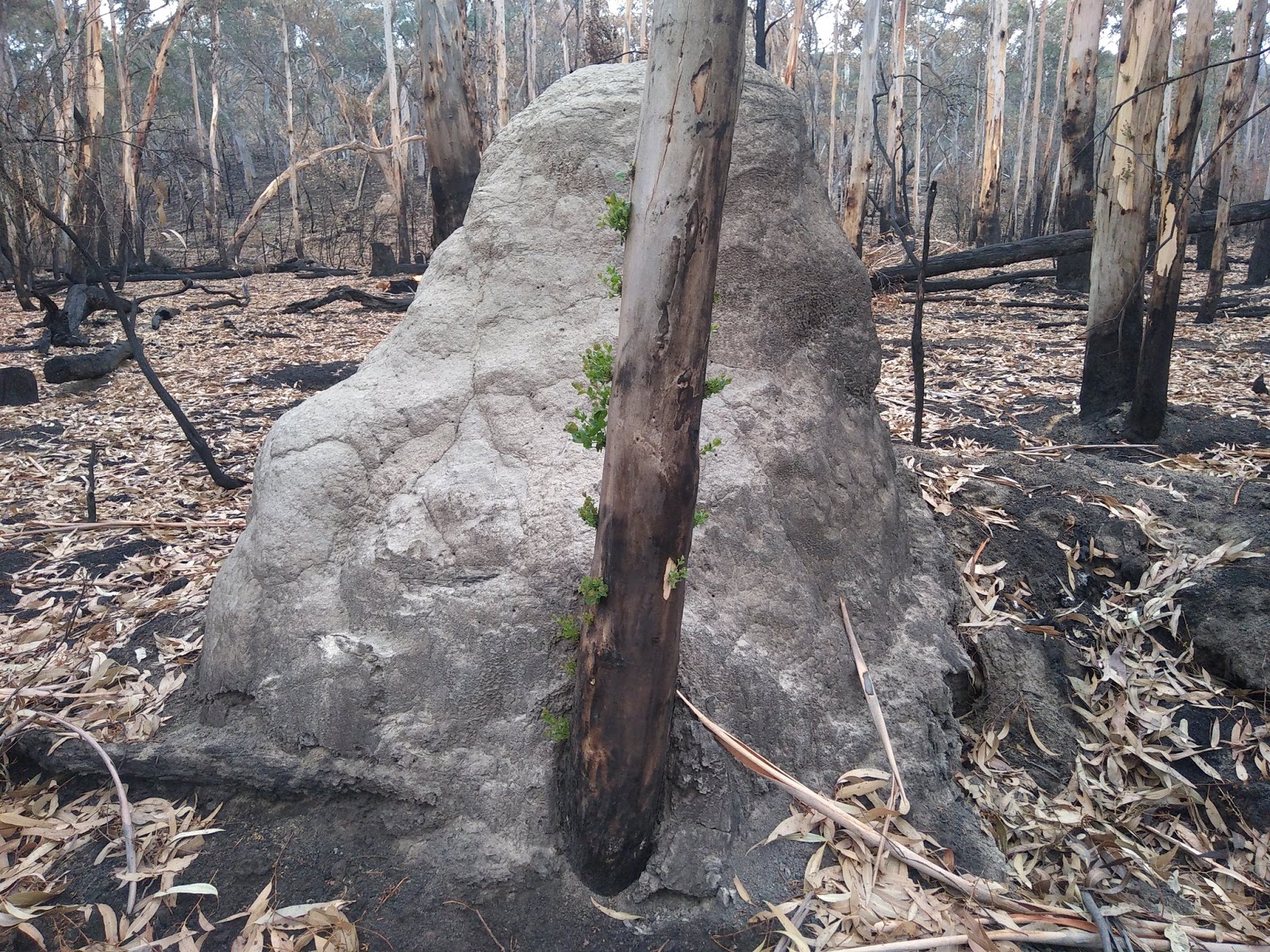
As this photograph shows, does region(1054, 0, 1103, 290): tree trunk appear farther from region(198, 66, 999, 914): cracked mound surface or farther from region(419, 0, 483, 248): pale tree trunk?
region(198, 66, 999, 914): cracked mound surface

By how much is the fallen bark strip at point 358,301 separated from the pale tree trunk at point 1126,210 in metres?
7.68

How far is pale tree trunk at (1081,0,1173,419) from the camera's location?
491 cm

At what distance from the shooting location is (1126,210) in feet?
17.0

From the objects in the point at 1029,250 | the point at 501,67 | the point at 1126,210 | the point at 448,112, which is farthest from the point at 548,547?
the point at 501,67

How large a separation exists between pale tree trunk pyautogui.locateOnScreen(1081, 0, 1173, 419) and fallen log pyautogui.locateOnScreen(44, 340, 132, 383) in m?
7.75

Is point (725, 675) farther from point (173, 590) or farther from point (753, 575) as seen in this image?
point (173, 590)

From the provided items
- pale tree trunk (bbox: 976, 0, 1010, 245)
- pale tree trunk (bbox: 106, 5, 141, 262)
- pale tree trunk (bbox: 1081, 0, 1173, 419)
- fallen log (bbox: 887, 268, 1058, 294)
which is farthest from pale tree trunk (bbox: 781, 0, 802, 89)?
pale tree trunk (bbox: 106, 5, 141, 262)

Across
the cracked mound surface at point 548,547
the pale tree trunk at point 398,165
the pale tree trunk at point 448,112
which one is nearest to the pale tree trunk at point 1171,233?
the cracked mound surface at point 548,547

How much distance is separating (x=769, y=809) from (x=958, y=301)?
10.2 meters

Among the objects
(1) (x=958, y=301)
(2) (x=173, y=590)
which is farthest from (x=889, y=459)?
(1) (x=958, y=301)

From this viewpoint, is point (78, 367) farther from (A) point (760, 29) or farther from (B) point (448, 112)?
(A) point (760, 29)

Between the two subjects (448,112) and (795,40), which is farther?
(795,40)

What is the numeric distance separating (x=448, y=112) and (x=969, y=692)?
8.44 meters

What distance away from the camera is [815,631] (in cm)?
290
